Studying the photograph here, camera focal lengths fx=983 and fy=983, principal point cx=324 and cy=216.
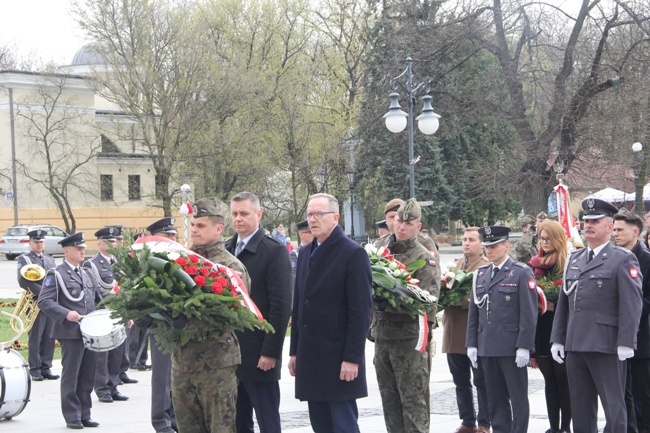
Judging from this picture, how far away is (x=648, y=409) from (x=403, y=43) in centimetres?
2663

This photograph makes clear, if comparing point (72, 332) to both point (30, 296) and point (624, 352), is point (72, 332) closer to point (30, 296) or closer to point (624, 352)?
point (30, 296)

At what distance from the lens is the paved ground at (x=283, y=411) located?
10.0 metres

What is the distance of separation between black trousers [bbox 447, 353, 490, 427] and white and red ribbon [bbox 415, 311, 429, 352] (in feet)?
4.01

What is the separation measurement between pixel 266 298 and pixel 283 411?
3917 mm

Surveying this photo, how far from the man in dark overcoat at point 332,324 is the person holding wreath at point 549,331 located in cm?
279

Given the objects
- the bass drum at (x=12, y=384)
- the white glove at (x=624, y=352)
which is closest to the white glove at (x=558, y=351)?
the white glove at (x=624, y=352)

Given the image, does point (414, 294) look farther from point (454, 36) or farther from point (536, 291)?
point (454, 36)

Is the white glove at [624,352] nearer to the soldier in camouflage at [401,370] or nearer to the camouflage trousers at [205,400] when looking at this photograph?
the soldier in camouflage at [401,370]

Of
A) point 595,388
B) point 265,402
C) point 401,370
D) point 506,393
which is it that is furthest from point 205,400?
point 595,388

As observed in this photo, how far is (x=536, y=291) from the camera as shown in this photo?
849 cm

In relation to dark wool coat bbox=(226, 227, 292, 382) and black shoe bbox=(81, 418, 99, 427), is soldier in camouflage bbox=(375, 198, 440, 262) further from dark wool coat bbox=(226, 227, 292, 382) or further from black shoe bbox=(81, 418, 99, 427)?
black shoe bbox=(81, 418, 99, 427)

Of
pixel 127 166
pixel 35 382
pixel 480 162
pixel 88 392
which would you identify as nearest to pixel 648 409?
pixel 88 392

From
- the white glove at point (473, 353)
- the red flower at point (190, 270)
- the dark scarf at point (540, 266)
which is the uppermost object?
the red flower at point (190, 270)

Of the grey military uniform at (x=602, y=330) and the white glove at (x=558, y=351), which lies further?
the white glove at (x=558, y=351)
